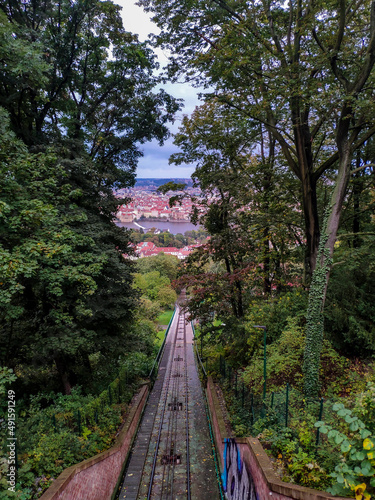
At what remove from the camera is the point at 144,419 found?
42.5 ft

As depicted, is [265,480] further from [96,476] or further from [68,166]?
[68,166]

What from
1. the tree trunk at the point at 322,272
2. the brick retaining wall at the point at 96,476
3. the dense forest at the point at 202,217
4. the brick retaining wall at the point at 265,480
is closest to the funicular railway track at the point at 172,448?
the brick retaining wall at the point at 96,476

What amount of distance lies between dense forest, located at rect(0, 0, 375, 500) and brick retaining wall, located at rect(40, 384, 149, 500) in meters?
0.37

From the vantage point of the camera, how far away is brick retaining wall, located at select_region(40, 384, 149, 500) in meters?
5.60

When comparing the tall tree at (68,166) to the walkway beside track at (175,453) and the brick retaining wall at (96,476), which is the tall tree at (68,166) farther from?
the walkway beside track at (175,453)

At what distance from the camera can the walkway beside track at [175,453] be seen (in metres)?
8.45

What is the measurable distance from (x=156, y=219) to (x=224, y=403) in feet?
587

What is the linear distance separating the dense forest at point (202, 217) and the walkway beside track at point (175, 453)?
5.68 ft

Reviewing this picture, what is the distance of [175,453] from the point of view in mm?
10211

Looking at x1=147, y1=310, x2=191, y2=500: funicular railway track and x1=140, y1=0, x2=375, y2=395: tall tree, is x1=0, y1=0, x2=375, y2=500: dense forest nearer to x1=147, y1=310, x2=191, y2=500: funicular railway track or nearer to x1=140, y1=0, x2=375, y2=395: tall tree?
x1=140, y1=0, x2=375, y2=395: tall tree

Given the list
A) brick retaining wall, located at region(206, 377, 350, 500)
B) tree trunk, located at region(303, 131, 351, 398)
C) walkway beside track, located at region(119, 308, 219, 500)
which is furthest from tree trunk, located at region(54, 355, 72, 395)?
tree trunk, located at region(303, 131, 351, 398)

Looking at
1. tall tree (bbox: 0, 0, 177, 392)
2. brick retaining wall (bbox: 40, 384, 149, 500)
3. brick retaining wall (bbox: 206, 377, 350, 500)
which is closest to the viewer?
brick retaining wall (bbox: 206, 377, 350, 500)

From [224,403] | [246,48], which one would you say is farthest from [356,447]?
[246,48]

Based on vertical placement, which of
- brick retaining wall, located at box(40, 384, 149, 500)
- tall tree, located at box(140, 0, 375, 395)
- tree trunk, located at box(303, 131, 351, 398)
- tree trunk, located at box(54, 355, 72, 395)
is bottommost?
brick retaining wall, located at box(40, 384, 149, 500)
